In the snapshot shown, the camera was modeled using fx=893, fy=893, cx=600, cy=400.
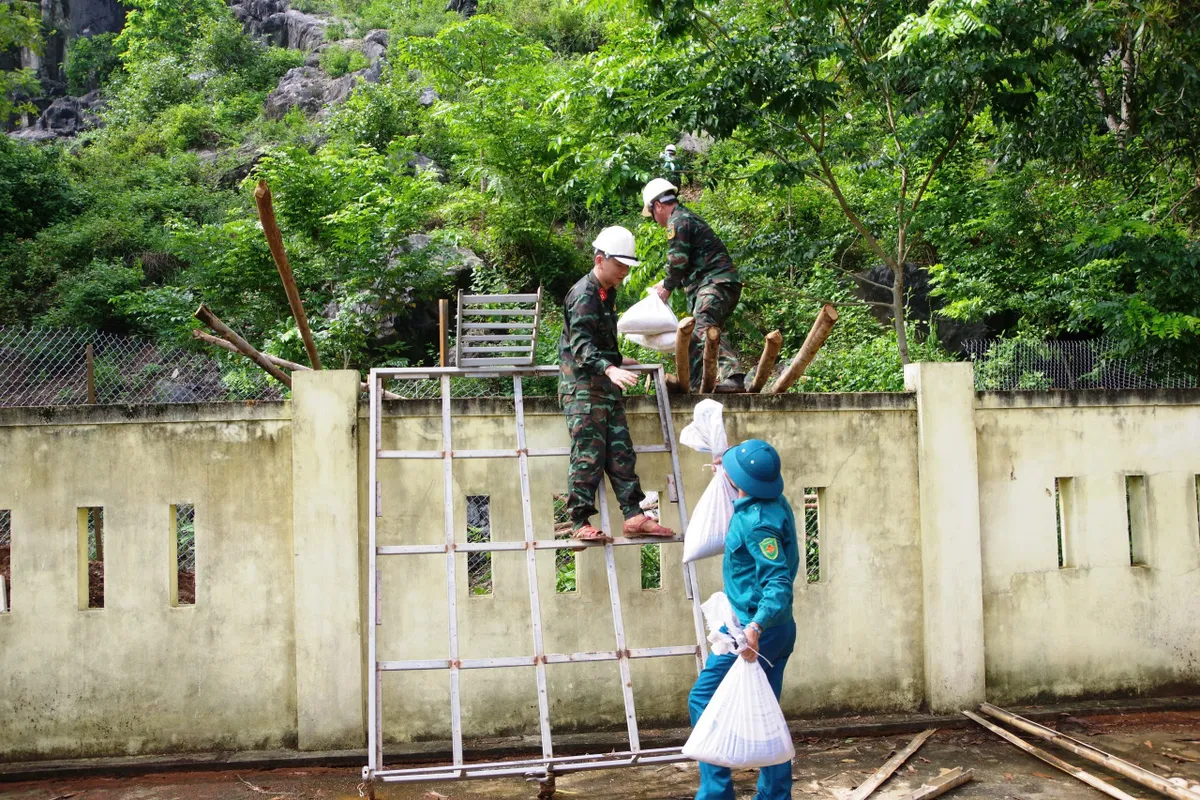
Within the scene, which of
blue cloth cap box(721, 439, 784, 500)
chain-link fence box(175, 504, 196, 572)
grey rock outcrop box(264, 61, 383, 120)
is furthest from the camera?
grey rock outcrop box(264, 61, 383, 120)

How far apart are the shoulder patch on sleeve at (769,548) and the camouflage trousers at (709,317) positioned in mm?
1998

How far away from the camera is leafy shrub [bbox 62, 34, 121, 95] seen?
35.9 meters

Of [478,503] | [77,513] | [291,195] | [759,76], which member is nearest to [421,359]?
[291,195]

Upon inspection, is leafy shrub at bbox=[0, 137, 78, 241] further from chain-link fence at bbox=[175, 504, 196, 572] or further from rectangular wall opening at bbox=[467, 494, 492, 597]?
rectangular wall opening at bbox=[467, 494, 492, 597]

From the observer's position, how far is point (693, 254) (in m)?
5.73

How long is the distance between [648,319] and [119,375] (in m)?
9.88

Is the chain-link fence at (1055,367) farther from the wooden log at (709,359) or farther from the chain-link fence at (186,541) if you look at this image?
the chain-link fence at (186,541)

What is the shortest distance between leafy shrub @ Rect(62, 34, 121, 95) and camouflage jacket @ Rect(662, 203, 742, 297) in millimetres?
37983

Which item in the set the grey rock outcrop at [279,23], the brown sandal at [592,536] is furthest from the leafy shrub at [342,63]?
the brown sandal at [592,536]

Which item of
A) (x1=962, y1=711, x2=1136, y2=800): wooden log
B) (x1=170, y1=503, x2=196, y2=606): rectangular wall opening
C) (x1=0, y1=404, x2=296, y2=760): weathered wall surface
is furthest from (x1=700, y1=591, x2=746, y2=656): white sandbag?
(x1=170, y1=503, x2=196, y2=606): rectangular wall opening

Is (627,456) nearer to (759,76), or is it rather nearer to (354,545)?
(354,545)

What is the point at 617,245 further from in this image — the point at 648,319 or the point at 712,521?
the point at 712,521

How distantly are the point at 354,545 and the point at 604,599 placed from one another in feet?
4.80

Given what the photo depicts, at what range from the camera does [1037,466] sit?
5770 mm
